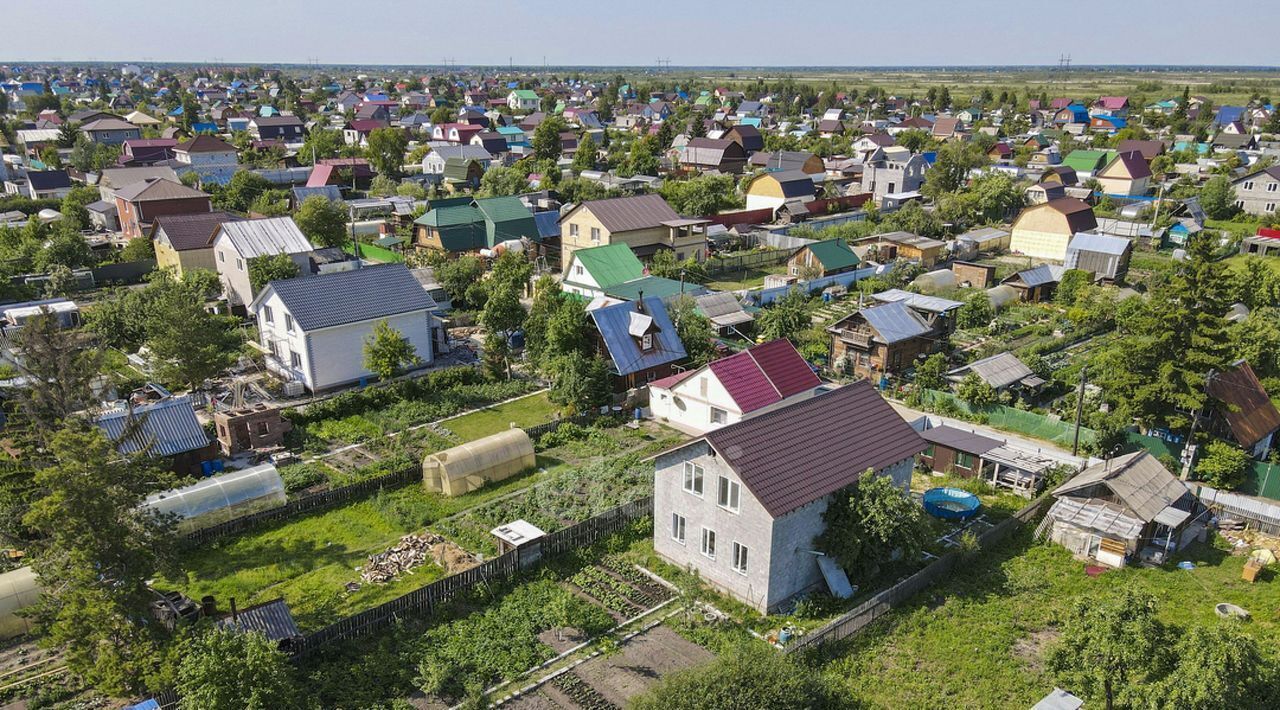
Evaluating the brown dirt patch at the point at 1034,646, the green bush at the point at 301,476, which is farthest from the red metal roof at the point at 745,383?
the green bush at the point at 301,476

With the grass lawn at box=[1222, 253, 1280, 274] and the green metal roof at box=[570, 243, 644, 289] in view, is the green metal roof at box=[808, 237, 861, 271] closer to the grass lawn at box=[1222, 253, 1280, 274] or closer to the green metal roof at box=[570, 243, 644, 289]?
the green metal roof at box=[570, 243, 644, 289]

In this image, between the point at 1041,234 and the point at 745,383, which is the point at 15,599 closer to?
the point at 745,383

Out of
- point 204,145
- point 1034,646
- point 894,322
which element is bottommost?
point 1034,646

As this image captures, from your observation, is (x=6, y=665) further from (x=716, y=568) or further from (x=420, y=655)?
(x=716, y=568)

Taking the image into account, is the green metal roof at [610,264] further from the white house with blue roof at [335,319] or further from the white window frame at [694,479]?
the white window frame at [694,479]

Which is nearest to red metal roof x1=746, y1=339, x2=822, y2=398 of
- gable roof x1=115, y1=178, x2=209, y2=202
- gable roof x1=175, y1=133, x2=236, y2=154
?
gable roof x1=115, y1=178, x2=209, y2=202

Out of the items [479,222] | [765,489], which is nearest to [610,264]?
[479,222]

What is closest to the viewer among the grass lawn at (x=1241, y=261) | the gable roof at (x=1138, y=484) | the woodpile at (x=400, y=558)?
the woodpile at (x=400, y=558)
